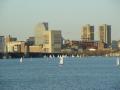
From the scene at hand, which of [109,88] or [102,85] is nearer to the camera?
[109,88]

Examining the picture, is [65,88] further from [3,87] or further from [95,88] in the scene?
[3,87]

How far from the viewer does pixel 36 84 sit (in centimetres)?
7275

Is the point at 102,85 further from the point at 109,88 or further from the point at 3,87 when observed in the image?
the point at 3,87

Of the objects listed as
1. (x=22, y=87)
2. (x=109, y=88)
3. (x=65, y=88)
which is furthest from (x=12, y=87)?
(x=109, y=88)

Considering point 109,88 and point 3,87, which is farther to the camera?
point 3,87

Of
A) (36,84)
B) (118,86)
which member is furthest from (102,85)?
(36,84)

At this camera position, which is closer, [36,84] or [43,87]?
[43,87]

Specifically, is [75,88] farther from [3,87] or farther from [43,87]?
[3,87]

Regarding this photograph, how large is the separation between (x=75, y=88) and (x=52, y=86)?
416 cm

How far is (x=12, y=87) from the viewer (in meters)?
68.8

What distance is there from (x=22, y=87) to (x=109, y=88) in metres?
9.53

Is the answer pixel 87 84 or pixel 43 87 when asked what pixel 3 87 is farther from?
pixel 87 84

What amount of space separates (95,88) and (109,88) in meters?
1.44

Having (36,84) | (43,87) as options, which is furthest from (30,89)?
(36,84)
